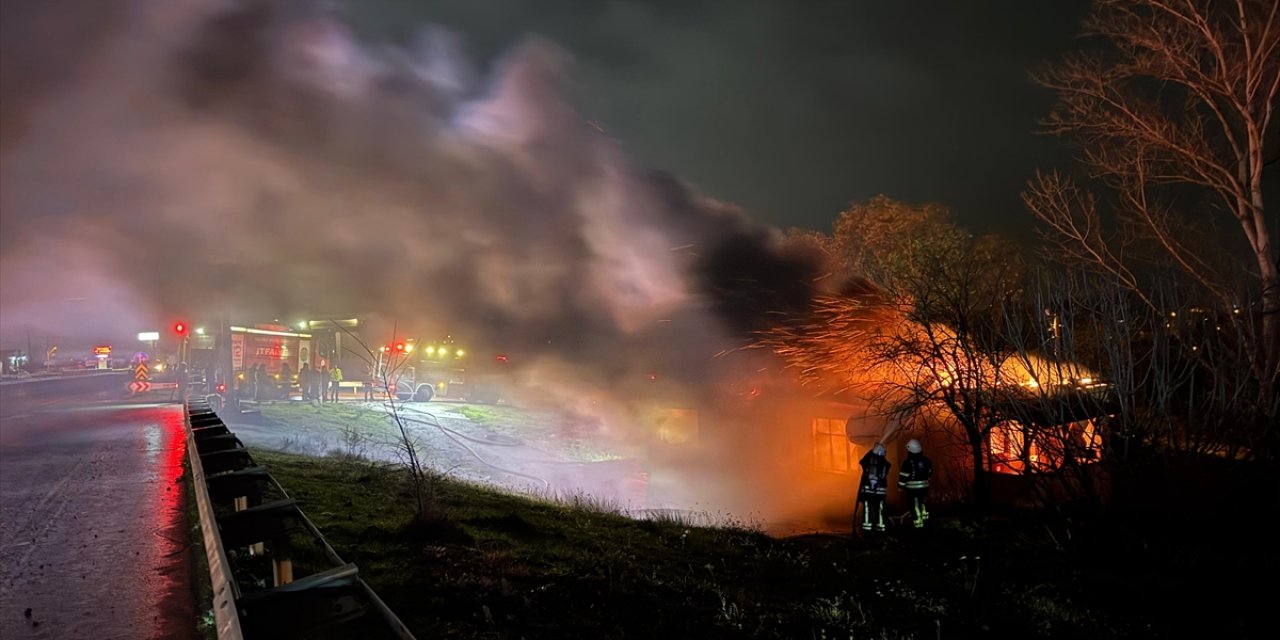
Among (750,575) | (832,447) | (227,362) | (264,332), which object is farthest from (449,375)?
→ (750,575)

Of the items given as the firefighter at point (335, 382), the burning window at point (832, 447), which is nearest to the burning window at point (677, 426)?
the burning window at point (832, 447)

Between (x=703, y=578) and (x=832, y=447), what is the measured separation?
10119 millimetres

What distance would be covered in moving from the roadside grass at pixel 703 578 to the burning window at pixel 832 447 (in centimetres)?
483

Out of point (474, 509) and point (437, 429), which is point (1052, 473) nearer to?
point (474, 509)

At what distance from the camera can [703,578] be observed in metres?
7.84

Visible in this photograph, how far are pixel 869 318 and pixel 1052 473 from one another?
651 centimetres

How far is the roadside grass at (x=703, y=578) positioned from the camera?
6188 millimetres

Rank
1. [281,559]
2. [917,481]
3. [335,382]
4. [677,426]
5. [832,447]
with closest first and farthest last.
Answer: [281,559]
[917,481]
[832,447]
[677,426]
[335,382]

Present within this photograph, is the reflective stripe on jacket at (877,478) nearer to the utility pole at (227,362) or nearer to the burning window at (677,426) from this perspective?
the burning window at (677,426)

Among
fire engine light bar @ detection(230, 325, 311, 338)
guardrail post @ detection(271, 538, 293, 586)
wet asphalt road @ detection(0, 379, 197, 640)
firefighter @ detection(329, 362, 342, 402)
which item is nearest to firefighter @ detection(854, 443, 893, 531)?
guardrail post @ detection(271, 538, 293, 586)

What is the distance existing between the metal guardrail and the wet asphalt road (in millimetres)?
691

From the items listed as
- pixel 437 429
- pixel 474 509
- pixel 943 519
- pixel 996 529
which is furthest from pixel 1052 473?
pixel 437 429

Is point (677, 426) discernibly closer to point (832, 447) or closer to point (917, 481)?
point (832, 447)

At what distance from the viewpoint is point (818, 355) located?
17.9 metres
